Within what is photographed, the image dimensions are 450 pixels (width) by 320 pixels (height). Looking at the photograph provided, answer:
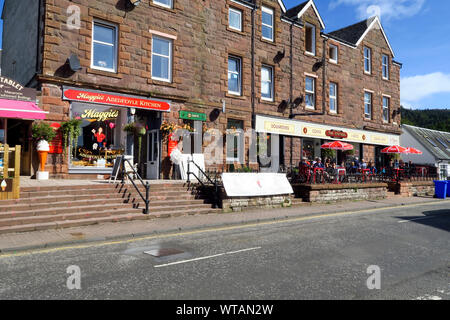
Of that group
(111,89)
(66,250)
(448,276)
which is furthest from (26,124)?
(448,276)

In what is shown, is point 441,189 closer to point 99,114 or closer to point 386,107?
point 386,107

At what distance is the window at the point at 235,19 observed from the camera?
19.9 metres

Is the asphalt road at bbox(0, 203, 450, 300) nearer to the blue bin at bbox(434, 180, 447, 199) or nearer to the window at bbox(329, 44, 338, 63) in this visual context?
the blue bin at bbox(434, 180, 447, 199)

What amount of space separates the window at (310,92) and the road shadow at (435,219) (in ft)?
38.2

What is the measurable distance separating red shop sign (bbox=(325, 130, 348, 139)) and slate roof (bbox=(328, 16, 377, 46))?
7.71m

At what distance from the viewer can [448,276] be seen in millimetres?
5398

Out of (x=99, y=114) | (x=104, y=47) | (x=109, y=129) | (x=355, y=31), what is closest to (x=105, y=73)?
(x=104, y=47)

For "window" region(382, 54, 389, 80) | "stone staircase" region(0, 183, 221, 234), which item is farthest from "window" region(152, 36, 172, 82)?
"window" region(382, 54, 389, 80)

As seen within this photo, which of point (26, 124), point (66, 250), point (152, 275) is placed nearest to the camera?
point (152, 275)

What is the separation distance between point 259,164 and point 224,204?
8.25 meters

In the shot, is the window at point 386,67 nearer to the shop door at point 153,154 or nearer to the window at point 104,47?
the shop door at point 153,154

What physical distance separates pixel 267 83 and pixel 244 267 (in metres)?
17.1
